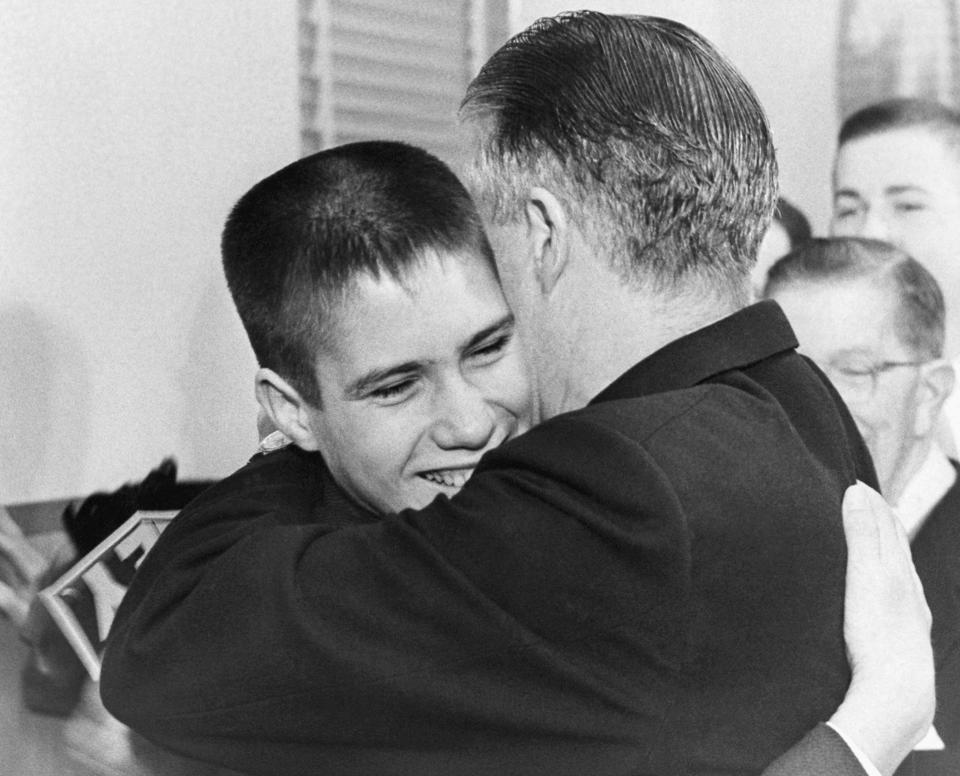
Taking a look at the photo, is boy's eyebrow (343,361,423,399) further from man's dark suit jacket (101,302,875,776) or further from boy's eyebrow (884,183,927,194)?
boy's eyebrow (884,183,927,194)

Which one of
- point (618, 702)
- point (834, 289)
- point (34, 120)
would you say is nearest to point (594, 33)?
point (618, 702)

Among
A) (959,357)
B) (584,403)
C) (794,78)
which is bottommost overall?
(959,357)

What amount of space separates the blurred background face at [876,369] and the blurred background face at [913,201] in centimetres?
11

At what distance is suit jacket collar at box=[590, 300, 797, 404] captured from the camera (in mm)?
1080

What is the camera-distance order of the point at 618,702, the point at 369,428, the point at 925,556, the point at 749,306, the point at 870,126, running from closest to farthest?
1. the point at 618,702
2. the point at 749,306
3. the point at 369,428
4. the point at 925,556
5. the point at 870,126

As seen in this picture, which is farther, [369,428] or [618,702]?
[369,428]

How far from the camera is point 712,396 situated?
1.05 metres

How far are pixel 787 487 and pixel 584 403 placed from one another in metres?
0.21

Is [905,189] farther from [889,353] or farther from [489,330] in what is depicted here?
[489,330]

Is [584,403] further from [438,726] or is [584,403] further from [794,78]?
[794,78]

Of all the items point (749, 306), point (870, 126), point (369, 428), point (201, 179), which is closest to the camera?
point (749, 306)

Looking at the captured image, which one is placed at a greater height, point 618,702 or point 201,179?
point 201,179

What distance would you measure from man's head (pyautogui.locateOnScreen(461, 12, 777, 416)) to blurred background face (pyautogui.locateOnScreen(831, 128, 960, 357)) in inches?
56.7

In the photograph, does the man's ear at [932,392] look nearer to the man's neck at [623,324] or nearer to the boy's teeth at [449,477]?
the boy's teeth at [449,477]
